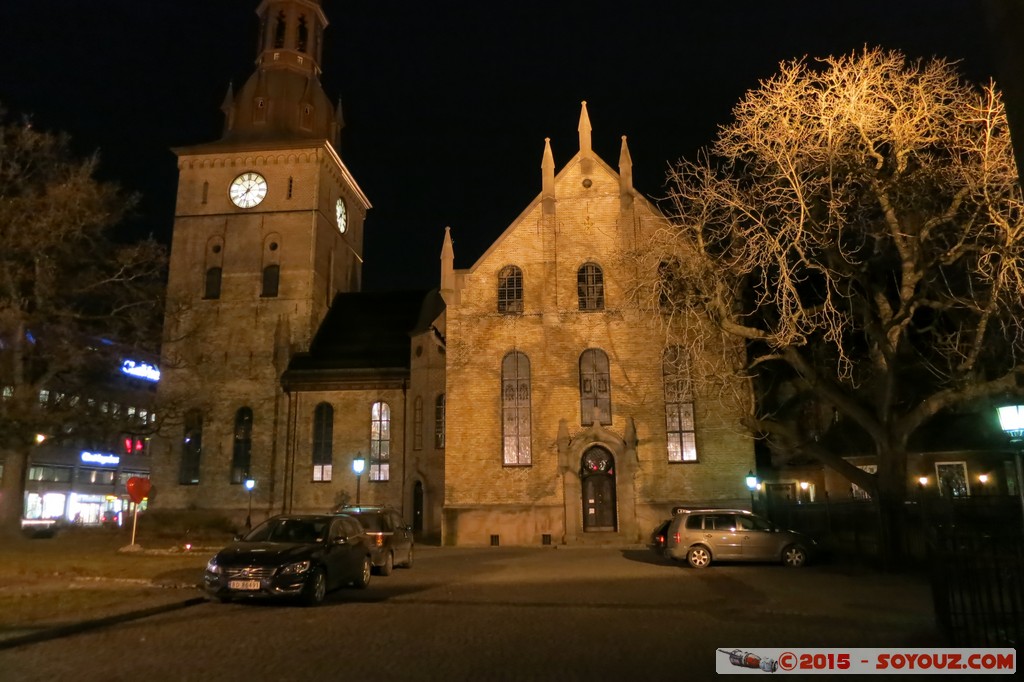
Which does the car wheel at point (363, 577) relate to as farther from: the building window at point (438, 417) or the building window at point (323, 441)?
the building window at point (323, 441)

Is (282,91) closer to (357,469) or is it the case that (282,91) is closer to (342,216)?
(342,216)

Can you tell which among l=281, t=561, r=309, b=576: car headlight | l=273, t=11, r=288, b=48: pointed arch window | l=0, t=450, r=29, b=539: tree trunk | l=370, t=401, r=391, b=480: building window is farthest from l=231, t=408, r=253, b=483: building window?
l=281, t=561, r=309, b=576: car headlight

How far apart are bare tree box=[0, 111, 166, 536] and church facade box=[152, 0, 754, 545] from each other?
92.5 inches

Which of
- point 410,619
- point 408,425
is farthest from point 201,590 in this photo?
point 408,425

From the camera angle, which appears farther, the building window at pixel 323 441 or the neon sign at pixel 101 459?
the neon sign at pixel 101 459

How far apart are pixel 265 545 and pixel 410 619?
324cm

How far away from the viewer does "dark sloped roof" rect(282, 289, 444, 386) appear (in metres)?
38.2

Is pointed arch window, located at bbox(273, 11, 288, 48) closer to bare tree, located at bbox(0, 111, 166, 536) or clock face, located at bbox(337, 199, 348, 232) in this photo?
clock face, located at bbox(337, 199, 348, 232)

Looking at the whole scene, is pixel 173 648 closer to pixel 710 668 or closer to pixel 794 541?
pixel 710 668

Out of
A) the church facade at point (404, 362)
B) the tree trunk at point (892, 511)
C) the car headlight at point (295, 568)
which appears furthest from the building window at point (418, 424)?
the car headlight at point (295, 568)

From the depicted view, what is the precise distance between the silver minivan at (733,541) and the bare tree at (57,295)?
19775 millimetres

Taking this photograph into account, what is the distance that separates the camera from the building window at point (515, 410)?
29.0 meters

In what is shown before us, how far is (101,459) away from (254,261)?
3574 centimetres

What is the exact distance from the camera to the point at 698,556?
1855 cm
